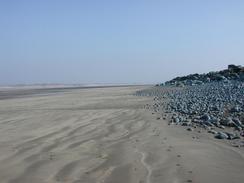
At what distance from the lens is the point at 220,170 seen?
5.48m

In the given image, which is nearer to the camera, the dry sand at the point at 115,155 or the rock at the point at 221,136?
the dry sand at the point at 115,155

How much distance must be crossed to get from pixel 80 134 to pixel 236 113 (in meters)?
4.02

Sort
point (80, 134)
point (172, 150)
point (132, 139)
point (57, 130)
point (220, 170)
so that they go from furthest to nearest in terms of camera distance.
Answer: point (57, 130), point (80, 134), point (132, 139), point (172, 150), point (220, 170)

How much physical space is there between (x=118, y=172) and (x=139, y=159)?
769 mm

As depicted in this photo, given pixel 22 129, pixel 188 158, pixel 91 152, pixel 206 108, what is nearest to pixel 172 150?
pixel 188 158

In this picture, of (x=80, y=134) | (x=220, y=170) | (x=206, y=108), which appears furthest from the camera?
(x=206, y=108)

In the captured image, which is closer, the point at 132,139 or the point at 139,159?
the point at 139,159

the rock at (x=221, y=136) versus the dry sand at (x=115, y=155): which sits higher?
the rock at (x=221, y=136)

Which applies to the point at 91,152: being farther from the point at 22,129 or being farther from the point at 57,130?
the point at 22,129

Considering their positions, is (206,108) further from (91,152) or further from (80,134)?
(91,152)

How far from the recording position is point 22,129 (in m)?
9.88

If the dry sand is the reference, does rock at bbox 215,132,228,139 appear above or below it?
above

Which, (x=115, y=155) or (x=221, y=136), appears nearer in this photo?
(x=115, y=155)

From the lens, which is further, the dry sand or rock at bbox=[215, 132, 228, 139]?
rock at bbox=[215, 132, 228, 139]
